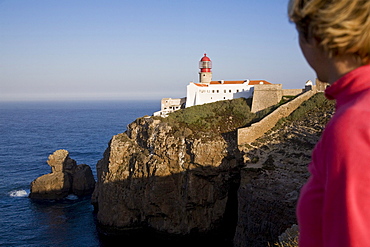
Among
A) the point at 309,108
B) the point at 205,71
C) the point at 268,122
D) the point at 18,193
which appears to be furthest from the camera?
the point at 205,71

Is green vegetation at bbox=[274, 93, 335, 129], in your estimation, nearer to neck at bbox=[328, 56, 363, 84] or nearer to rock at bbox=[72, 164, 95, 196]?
rock at bbox=[72, 164, 95, 196]

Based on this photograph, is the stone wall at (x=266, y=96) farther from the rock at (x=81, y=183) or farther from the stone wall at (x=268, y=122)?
the rock at (x=81, y=183)

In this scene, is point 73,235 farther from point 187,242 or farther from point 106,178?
point 187,242

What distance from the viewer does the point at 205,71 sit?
46.2 metres

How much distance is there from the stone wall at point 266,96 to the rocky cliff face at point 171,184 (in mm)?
9995

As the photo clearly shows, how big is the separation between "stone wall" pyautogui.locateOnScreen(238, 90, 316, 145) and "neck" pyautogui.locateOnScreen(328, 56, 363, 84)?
27689mm

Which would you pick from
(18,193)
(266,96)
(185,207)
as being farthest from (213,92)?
(18,193)

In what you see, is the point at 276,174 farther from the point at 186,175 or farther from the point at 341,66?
the point at 341,66

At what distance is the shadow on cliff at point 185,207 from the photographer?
2747cm

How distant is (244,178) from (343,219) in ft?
78.2

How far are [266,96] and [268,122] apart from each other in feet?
24.7

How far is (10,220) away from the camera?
30.8 meters

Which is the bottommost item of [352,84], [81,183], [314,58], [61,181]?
[81,183]

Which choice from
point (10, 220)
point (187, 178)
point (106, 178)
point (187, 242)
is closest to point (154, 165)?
point (187, 178)
